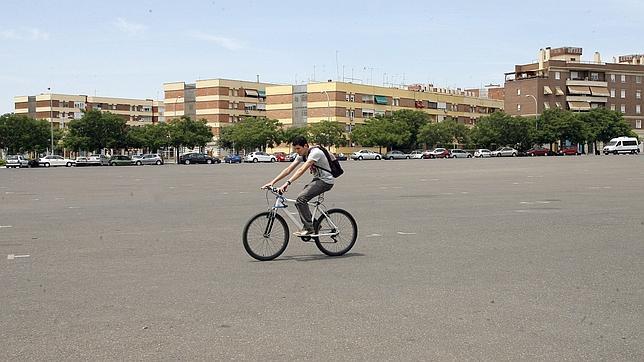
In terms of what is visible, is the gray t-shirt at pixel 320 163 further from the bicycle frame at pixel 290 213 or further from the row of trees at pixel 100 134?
the row of trees at pixel 100 134

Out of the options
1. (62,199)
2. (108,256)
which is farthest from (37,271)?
(62,199)

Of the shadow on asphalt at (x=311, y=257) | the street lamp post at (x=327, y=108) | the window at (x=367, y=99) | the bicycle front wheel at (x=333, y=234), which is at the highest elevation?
the window at (x=367, y=99)

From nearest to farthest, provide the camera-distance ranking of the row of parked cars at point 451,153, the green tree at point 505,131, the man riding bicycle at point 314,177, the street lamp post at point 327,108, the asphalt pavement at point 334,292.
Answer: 1. the asphalt pavement at point 334,292
2. the man riding bicycle at point 314,177
3. the row of parked cars at point 451,153
4. the green tree at point 505,131
5. the street lamp post at point 327,108

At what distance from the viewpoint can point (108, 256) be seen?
→ 10.0 m

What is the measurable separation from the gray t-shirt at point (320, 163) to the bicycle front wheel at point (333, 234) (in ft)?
1.72

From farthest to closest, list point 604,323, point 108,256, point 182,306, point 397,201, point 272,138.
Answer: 1. point 272,138
2. point 397,201
3. point 108,256
4. point 182,306
5. point 604,323

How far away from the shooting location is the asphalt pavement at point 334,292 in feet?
18.1

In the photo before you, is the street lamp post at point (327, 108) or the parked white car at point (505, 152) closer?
the parked white car at point (505, 152)

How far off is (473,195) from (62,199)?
40.1 ft

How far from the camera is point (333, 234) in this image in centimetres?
1011

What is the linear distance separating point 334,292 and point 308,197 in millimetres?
2709

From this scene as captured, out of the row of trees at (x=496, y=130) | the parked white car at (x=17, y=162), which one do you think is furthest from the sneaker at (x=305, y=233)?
the row of trees at (x=496, y=130)

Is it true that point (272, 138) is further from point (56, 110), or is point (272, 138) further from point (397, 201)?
point (397, 201)

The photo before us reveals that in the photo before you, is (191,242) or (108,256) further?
(191,242)
